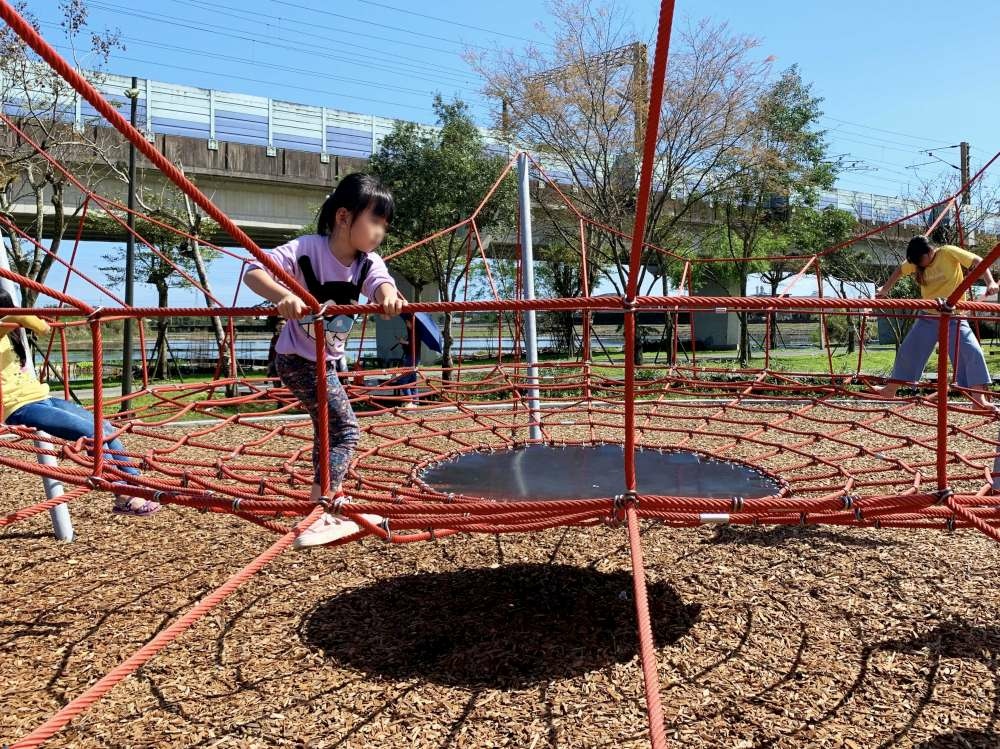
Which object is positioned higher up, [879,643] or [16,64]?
[16,64]

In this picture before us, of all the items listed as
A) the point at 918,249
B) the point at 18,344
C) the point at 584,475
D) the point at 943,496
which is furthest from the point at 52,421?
the point at 918,249

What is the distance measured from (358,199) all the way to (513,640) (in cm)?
150

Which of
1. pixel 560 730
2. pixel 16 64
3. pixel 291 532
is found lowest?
pixel 560 730

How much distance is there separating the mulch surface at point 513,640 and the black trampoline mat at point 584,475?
421 millimetres

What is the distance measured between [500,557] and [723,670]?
1.31m

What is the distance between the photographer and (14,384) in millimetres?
2961

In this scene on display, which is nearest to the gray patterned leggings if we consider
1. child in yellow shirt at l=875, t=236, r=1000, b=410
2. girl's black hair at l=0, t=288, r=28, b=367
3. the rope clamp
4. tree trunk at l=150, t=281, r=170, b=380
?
the rope clamp

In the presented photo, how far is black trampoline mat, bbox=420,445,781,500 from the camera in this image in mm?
2744

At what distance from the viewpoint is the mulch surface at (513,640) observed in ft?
6.59

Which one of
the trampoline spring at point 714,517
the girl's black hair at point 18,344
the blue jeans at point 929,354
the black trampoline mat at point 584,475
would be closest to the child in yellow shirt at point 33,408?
the girl's black hair at point 18,344

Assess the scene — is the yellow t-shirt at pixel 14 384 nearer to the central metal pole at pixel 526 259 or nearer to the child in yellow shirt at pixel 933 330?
the central metal pole at pixel 526 259

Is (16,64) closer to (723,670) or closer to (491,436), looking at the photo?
(491,436)

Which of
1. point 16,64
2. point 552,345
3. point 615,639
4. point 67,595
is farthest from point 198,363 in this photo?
point 615,639

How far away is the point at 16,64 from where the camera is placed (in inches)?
354
